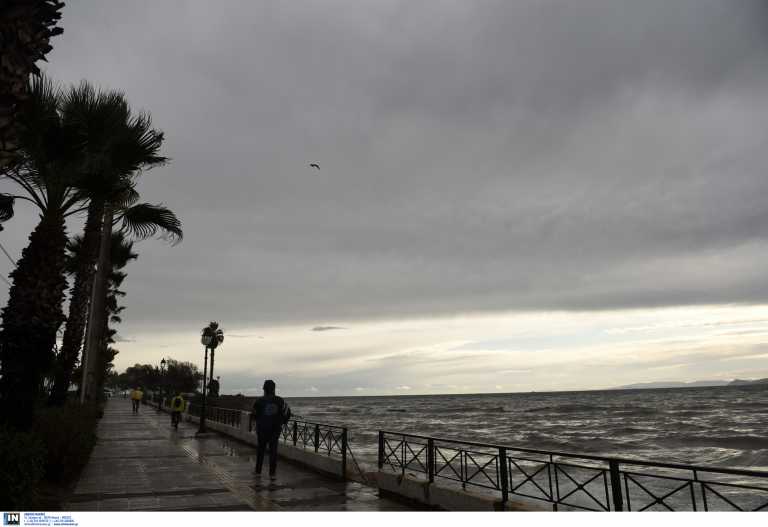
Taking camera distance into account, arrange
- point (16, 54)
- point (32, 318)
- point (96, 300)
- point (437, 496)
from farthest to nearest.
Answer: point (96, 300)
point (32, 318)
point (437, 496)
point (16, 54)

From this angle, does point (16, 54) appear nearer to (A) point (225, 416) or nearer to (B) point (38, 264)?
(B) point (38, 264)

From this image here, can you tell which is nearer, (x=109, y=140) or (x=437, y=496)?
(x=437, y=496)

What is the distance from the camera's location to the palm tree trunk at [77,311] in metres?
17.0

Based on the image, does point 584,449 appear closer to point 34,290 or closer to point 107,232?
point 107,232

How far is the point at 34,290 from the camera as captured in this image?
9.51 metres

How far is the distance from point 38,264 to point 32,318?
3.26ft

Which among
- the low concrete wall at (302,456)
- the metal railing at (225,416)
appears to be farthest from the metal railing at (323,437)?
the metal railing at (225,416)

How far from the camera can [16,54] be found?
4.96m

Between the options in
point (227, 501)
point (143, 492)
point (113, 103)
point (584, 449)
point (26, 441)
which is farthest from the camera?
point (584, 449)

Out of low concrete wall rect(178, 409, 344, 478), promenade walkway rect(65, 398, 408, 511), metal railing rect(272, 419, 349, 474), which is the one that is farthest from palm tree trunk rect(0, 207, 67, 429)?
low concrete wall rect(178, 409, 344, 478)

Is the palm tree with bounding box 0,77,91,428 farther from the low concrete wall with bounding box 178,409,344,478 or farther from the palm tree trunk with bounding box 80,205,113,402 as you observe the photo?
the palm tree trunk with bounding box 80,205,113,402

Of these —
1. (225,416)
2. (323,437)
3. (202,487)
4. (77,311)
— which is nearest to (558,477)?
(323,437)

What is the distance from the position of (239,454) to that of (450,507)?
8636 mm
